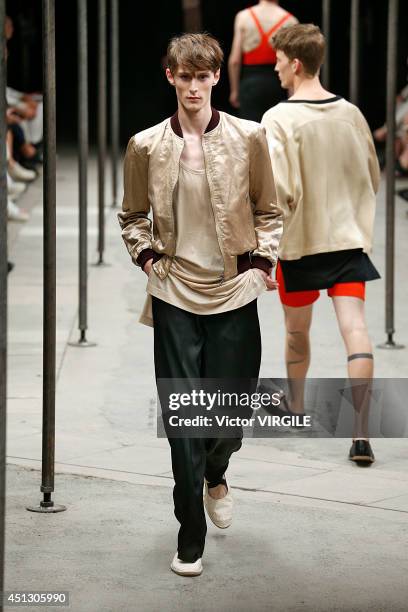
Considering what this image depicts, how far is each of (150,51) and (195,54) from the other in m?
24.4

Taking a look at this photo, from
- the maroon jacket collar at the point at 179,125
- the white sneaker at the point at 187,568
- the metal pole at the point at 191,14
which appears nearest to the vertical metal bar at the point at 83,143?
the maroon jacket collar at the point at 179,125

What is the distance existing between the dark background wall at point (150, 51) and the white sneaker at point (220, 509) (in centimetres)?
1660

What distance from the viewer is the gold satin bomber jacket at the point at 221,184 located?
507cm

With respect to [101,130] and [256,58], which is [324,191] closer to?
[101,130]

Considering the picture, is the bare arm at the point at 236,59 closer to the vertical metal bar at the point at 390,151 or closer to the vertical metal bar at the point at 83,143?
the vertical metal bar at the point at 83,143

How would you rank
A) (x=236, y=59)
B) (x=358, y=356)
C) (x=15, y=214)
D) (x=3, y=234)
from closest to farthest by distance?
(x=3, y=234) < (x=358, y=356) < (x=236, y=59) < (x=15, y=214)

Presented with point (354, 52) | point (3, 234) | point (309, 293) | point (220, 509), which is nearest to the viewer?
point (3, 234)

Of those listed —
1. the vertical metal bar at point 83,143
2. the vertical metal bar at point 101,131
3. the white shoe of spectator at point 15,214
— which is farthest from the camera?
the white shoe of spectator at point 15,214

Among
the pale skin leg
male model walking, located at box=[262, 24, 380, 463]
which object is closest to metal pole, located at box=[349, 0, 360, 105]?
male model walking, located at box=[262, 24, 380, 463]

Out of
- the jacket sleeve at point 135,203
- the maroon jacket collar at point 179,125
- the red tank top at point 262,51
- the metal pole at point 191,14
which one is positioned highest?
the metal pole at point 191,14

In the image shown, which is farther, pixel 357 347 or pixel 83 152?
pixel 83 152

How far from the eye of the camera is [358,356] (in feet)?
21.9

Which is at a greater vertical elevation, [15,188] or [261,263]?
[261,263]

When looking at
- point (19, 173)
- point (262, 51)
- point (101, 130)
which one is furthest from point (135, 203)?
point (19, 173)
